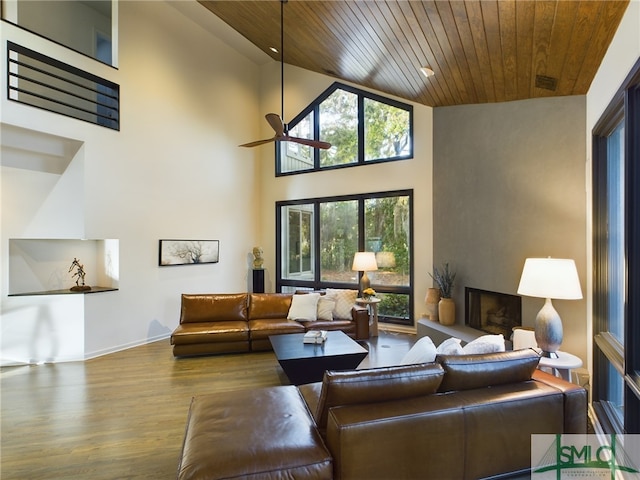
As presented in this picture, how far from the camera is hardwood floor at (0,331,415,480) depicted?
2.41 m

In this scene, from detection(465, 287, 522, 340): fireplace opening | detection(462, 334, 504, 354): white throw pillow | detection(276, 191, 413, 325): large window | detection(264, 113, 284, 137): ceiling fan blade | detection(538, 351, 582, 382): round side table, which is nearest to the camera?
detection(462, 334, 504, 354): white throw pillow

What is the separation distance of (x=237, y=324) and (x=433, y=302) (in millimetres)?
3014

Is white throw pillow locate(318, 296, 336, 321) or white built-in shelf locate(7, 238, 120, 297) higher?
white built-in shelf locate(7, 238, 120, 297)

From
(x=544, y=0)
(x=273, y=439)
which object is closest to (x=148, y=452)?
(x=273, y=439)

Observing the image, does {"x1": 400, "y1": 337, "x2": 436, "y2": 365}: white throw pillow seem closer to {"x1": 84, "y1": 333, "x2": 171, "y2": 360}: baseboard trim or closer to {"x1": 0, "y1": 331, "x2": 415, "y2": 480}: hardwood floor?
{"x1": 0, "y1": 331, "x2": 415, "y2": 480}: hardwood floor

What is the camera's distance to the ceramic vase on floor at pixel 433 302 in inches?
211

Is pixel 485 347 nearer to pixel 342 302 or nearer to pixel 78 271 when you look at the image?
pixel 342 302

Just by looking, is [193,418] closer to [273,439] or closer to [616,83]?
[273,439]

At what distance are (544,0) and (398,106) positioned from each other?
3.88 meters

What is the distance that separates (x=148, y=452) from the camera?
2535 millimetres

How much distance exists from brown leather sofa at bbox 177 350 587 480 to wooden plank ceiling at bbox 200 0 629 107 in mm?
2397

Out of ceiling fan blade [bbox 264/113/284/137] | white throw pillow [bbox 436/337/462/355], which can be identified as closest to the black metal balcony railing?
ceiling fan blade [bbox 264/113/284/137]

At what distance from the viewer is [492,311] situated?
4.76 meters

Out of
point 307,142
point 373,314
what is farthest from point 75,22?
point 373,314
